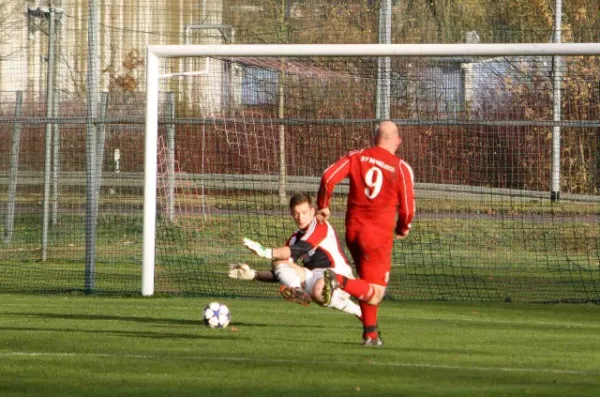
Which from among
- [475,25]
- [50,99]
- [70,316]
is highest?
[475,25]

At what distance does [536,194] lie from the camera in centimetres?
1667

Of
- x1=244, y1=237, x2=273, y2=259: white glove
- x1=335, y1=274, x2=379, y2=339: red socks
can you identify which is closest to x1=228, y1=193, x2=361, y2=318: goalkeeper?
x1=244, y1=237, x2=273, y2=259: white glove

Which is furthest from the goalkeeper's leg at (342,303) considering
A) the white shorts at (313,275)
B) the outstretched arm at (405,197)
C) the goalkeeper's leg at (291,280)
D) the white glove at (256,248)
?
the outstretched arm at (405,197)

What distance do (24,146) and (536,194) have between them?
8.38 meters

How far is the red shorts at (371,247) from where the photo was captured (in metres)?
9.73

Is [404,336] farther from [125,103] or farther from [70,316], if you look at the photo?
[125,103]

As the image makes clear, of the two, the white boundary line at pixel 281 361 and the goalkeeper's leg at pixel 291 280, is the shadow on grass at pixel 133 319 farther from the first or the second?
the white boundary line at pixel 281 361

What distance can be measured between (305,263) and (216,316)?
907 millimetres

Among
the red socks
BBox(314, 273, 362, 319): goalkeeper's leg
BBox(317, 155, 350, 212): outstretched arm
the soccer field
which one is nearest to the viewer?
the soccer field

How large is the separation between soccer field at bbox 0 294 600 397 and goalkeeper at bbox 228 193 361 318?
1.36ft

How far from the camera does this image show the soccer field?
7.81 metres

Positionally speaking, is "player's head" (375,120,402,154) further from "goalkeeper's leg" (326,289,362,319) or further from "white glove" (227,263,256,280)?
"white glove" (227,263,256,280)

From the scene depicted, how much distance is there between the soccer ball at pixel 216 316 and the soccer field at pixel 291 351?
0.09m

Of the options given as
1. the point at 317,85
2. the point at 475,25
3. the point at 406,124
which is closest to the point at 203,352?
the point at 406,124
